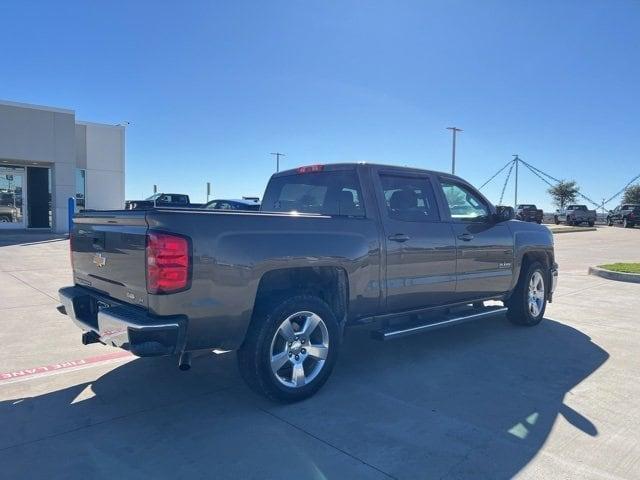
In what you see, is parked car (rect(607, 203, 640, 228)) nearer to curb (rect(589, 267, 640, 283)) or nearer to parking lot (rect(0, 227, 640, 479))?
curb (rect(589, 267, 640, 283))

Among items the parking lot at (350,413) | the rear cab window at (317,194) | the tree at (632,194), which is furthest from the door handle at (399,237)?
the tree at (632,194)

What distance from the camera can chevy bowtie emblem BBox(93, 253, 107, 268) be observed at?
4.06 m

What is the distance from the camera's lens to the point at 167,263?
3404 millimetres

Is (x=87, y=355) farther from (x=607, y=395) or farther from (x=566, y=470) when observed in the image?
(x=607, y=395)

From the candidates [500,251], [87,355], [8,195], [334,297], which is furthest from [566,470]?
[8,195]

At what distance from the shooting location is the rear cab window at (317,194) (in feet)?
16.0

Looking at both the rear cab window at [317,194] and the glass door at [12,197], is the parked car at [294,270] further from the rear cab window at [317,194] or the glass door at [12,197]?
the glass door at [12,197]

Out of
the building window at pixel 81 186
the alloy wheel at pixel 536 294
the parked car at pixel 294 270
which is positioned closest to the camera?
the parked car at pixel 294 270

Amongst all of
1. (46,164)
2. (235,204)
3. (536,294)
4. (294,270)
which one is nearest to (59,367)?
(294,270)

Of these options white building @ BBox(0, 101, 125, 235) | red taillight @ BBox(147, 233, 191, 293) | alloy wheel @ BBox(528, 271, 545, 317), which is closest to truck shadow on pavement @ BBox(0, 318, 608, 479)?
red taillight @ BBox(147, 233, 191, 293)

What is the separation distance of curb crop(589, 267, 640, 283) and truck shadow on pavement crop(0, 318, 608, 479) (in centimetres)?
653

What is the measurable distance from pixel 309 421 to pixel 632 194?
234ft

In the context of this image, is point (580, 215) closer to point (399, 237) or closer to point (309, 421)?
point (399, 237)

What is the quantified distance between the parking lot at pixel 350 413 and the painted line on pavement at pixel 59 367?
0.02m
